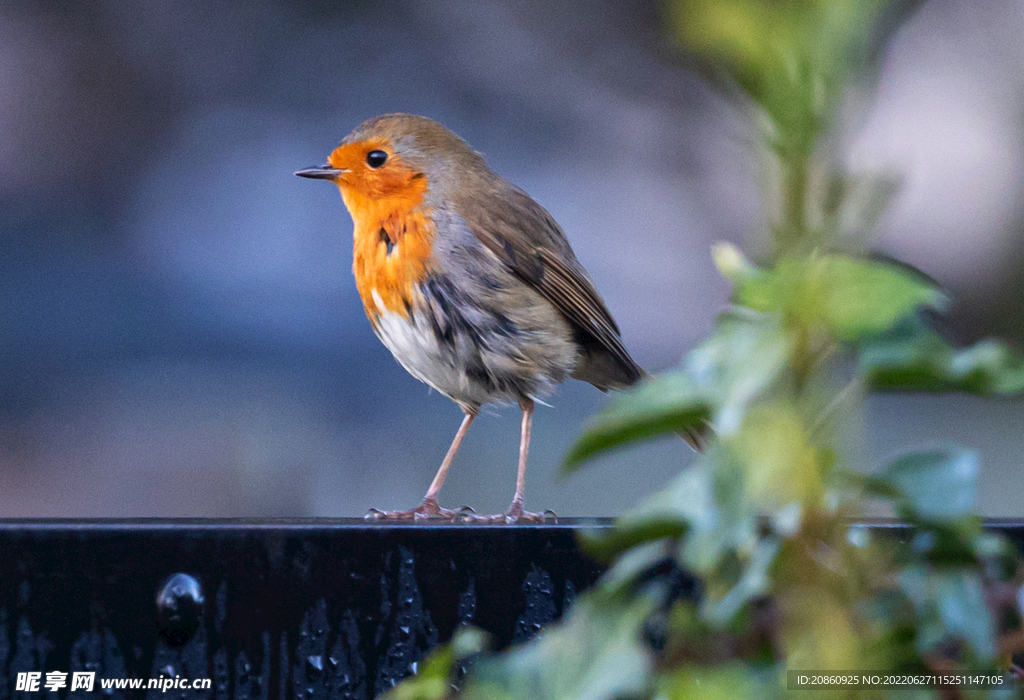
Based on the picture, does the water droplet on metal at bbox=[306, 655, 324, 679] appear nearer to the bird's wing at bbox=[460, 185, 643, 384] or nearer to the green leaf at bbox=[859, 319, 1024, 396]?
the green leaf at bbox=[859, 319, 1024, 396]

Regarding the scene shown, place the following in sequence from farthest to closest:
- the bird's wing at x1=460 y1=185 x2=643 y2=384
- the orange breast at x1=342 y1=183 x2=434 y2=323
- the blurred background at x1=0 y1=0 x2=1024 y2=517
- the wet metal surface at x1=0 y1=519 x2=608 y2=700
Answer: the blurred background at x1=0 y1=0 x2=1024 y2=517 < the bird's wing at x1=460 y1=185 x2=643 y2=384 < the orange breast at x1=342 y1=183 x2=434 y2=323 < the wet metal surface at x1=0 y1=519 x2=608 y2=700

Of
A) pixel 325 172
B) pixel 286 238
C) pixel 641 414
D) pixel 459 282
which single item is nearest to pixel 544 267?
pixel 459 282

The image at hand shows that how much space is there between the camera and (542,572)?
688 millimetres

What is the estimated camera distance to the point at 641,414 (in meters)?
0.30

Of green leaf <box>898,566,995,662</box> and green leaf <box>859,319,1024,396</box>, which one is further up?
green leaf <box>859,319,1024,396</box>

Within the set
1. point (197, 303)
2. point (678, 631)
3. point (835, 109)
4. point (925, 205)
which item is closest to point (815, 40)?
point (835, 109)

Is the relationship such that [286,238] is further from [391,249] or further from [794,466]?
[794,466]

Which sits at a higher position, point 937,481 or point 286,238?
point 286,238

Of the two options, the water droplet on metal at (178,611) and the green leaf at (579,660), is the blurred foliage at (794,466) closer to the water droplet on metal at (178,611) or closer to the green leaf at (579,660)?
the green leaf at (579,660)

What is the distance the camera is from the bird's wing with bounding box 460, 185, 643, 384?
174 centimetres

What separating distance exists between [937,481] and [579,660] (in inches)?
4.1

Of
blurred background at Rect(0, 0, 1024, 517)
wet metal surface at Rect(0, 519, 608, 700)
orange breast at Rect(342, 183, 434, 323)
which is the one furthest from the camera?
blurred background at Rect(0, 0, 1024, 517)

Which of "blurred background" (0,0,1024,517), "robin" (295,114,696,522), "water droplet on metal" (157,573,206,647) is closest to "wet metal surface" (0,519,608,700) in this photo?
"water droplet on metal" (157,573,206,647)

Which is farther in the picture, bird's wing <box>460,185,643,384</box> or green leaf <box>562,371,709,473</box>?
bird's wing <box>460,185,643,384</box>
